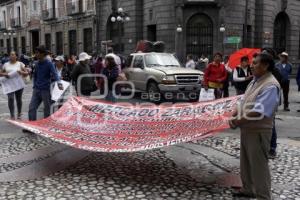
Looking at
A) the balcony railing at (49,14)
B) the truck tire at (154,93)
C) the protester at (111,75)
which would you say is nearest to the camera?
the protester at (111,75)

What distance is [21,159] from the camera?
6977mm

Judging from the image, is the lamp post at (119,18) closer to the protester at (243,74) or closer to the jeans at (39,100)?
the protester at (243,74)

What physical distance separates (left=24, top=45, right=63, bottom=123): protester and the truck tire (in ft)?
21.9

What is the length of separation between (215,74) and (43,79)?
14.5 ft

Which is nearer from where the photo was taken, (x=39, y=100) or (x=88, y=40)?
(x=39, y=100)

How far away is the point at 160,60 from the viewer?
54.0 ft

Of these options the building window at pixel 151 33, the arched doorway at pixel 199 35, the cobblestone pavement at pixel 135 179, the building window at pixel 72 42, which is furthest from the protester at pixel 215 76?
the building window at pixel 72 42

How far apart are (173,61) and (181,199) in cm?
1182

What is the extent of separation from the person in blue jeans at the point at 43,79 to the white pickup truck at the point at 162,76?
649 cm

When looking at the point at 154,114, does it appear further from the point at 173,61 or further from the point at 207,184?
the point at 173,61

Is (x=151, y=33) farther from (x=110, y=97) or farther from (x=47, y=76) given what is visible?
(x=47, y=76)

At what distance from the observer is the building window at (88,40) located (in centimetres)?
3666

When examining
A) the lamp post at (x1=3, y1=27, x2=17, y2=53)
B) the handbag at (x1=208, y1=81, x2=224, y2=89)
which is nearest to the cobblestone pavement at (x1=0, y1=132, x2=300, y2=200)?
the handbag at (x1=208, y1=81, x2=224, y2=89)

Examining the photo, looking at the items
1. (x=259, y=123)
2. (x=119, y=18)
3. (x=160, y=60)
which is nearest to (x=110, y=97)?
(x=160, y=60)
